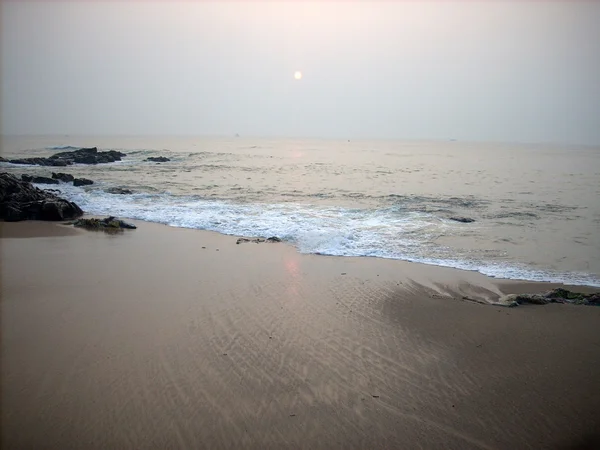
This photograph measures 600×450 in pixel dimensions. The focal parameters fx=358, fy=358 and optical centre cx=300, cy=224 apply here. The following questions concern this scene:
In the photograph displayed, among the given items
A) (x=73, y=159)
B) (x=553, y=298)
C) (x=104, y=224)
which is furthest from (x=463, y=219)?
(x=73, y=159)

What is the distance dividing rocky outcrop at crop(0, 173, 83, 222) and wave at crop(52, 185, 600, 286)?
1.69 meters

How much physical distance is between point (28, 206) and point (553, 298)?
17781 mm

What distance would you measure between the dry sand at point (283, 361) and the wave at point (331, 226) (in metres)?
1.67

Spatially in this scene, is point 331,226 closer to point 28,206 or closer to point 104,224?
point 104,224

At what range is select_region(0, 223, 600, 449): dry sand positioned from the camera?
415 cm

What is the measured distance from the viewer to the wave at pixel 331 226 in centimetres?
1031

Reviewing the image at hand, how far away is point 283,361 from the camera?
5348 mm

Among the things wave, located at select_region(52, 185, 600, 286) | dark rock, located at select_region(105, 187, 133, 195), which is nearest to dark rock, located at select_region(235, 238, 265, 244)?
wave, located at select_region(52, 185, 600, 286)

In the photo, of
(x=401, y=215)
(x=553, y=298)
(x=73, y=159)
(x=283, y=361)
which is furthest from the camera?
(x=73, y=159)

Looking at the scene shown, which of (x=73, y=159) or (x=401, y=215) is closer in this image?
(x=401, y=215)

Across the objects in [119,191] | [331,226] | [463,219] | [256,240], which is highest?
[119,191]

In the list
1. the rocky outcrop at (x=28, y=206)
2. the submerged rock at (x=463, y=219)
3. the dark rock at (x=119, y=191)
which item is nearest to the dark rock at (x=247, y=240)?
the rocky outcrop at (x=28, y=206)

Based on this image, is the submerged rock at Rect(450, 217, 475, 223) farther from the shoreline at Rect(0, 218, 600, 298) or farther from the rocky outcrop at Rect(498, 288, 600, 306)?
the rocky outcrop at Rect(498, 288, 600, 306)

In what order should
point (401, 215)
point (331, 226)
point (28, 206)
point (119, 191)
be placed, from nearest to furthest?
point (331, 226)
point (28, 206)
point (401, 215)
point (119, 191)
